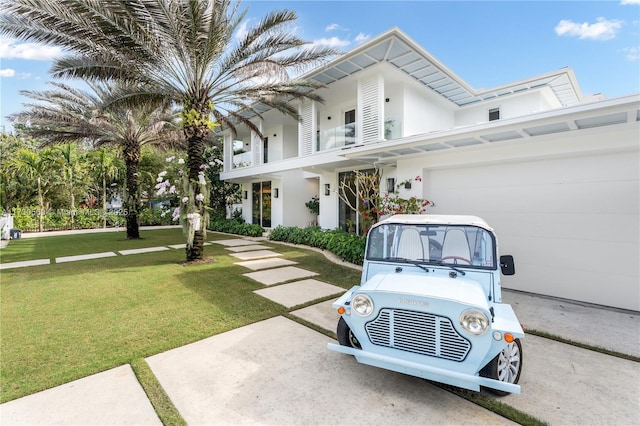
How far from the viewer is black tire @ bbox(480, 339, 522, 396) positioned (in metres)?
2.45

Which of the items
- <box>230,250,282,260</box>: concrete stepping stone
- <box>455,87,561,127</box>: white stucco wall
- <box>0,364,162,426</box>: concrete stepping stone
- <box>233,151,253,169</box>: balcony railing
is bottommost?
<box>0,364,162,426</box>: concrete stepping stone

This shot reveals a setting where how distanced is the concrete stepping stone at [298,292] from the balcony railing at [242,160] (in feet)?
38.0

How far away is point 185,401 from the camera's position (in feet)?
8.50

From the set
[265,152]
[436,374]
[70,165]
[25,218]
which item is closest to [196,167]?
[436,374]

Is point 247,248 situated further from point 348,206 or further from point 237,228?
point 237,228

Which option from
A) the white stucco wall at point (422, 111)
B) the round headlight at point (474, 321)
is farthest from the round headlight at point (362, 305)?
the white stucco wall at point (422, 111)

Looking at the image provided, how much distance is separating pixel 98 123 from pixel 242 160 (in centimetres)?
706

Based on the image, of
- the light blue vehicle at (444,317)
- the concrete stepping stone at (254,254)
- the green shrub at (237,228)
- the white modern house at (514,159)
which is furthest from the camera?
the green shrub at (237,228)

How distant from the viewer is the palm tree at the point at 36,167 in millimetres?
18266

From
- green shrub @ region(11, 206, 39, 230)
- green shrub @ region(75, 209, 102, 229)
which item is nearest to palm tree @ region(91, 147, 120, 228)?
green shrub @ region(75, 209, 102, 229)

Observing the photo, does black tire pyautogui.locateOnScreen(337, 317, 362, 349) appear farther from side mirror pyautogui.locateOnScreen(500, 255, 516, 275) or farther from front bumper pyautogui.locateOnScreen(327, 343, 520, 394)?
side mirror pyautogui.locateOnScreen(500, 255, 516, 275)

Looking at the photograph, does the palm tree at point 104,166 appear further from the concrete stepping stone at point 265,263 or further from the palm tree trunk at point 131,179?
the concrete stepping stone at point 265,263

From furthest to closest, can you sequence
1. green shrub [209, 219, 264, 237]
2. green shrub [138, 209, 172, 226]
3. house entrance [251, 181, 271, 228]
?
green shrub [138, 209, 172, 226] < house entrance [251, 181, 271, 228] < green shrub [209, 219, 264, 237]

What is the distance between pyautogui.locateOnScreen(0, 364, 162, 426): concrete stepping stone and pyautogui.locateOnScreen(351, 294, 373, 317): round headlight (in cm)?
190
